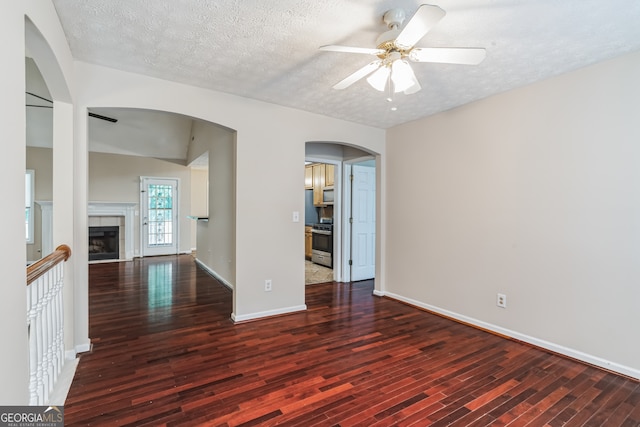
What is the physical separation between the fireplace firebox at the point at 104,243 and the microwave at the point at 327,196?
5.00 m

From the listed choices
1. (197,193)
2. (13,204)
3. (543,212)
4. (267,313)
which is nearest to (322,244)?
(267,313)

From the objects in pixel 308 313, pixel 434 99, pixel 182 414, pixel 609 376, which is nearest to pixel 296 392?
pixel 182 414

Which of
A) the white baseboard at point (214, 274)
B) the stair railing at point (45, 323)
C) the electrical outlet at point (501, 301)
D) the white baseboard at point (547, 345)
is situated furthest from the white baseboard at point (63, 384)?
the electrical outlet at point (501, 301)

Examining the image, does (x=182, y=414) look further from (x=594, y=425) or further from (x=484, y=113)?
(x=484, y=113)

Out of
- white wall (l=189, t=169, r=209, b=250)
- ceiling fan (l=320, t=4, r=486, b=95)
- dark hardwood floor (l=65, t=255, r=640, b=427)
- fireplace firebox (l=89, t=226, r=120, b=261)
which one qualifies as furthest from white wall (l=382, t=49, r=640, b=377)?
fireplace firebox (l=89, t=226, r=120, b=261)

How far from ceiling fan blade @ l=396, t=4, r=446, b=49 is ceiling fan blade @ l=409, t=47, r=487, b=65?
0.43 ft

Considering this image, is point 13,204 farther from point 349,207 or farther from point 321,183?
point 321,183

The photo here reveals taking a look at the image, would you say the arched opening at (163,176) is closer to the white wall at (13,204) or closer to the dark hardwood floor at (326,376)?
the dark hardwood floor at (326,376)

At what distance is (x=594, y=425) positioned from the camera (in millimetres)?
1741

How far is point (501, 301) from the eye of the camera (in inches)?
119

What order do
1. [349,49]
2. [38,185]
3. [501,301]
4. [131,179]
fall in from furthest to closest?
[131,179] < [38,185] < [501,301] < [349,49]

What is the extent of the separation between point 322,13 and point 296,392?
239 centimetres

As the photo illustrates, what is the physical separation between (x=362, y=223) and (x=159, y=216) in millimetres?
5589

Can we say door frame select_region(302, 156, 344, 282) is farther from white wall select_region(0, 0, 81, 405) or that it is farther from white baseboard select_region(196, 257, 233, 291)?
white wall select_region(0, 0, 81, 405)
